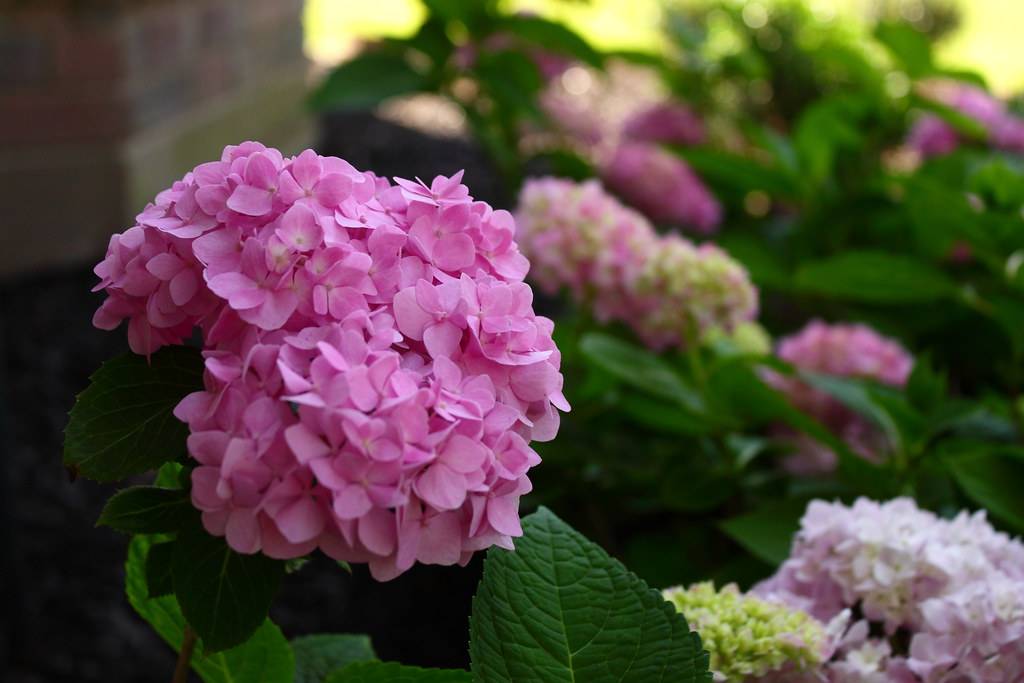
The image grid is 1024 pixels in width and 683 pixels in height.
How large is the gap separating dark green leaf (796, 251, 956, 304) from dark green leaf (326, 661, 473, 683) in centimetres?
86

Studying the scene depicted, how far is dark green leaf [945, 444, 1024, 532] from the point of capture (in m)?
0.98

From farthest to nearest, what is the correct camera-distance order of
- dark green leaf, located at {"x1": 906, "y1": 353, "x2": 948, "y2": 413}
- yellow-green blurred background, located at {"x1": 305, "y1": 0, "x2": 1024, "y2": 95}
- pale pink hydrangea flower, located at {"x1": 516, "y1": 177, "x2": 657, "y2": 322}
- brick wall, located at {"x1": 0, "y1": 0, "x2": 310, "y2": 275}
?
yellow-green blurred background, located at {"x1": 305, "y1": 0, "x2": 1024, "y2": 95}, brick wall, located at {"x1": 0, "y1": 0, "x2": 310, "y2": 275}, pale pink hydrangea flower, located at {"x1": 516, "y1": 177, "x2": 657, "y2": 322}, dark green leaf, located at {"x1": 906, "y1": 353, "x2": 948, "y2": 413}

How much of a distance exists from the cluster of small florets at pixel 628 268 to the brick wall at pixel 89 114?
166 cm

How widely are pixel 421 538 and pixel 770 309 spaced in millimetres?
1584

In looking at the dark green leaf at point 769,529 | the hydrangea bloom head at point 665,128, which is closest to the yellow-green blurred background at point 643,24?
the hydrangea bloom head at point 665,128

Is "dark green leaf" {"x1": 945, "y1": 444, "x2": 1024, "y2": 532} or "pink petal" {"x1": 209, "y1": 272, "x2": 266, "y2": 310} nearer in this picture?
"pink petal" {"x1": 209, "y1": 272, "x2": 266, "y2": 310}

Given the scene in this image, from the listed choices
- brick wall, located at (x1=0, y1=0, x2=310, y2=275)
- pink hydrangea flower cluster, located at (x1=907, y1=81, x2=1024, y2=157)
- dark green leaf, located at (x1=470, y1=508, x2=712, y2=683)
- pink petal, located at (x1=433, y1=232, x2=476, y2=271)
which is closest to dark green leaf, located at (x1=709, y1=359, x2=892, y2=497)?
dark green leaf, located at (x1=470, y1=508, x2=712, y2=683)

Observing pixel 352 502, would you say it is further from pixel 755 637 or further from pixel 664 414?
pixel 664 414

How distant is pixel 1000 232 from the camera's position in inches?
48.1

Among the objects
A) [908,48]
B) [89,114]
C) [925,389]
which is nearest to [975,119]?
[908,48]

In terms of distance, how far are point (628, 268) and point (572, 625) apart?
0.62 m

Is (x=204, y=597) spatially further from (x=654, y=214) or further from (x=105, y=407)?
(x=654, y=214)

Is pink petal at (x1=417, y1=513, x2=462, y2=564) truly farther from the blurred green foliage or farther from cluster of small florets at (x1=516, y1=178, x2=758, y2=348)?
cluster of small florets at (x1=516, y1=178, x2=758, y2=348)

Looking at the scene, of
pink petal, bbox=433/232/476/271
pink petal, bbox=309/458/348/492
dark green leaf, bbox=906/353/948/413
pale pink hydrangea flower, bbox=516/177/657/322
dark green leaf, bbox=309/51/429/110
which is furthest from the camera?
dark green leaf, bbox=309/51/429/110
